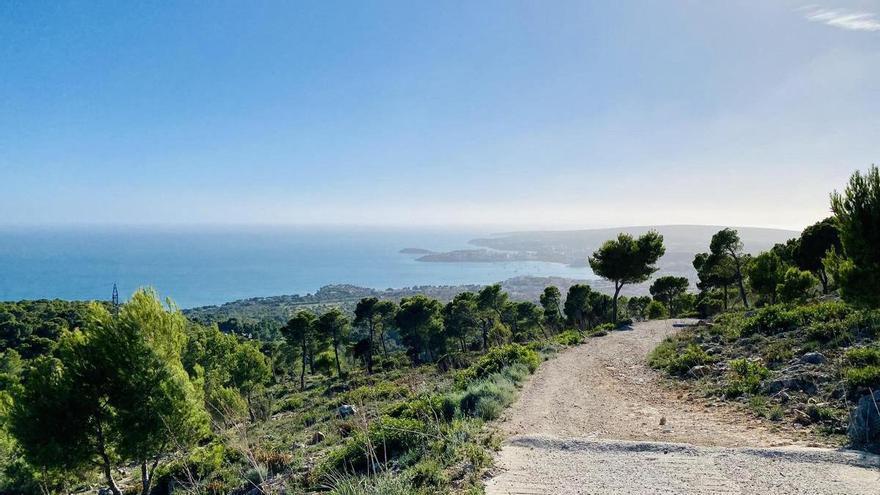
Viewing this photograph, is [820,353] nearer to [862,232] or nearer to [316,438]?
[862,232]

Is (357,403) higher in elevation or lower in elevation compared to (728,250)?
lower

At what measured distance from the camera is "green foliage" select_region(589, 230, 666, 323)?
92.8 ft

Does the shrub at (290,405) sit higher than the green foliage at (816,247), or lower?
lower

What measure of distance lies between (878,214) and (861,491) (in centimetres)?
565

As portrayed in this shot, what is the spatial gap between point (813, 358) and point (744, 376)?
159cm

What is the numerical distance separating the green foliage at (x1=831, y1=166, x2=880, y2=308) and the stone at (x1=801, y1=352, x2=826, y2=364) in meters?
1.97

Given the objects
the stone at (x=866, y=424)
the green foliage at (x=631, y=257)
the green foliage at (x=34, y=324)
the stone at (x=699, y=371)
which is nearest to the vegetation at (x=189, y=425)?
the stone at (x=699, y=371)

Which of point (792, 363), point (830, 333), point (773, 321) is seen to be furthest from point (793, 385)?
point (773, 321)

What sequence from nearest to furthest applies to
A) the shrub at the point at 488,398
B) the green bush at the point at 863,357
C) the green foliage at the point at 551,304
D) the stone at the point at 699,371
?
the green bush at the point at 863,357
the shrub at the point at 488,398
the stone at the point at 699,371
the green foliage at the point at 551,304

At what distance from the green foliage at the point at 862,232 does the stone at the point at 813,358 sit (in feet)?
6.45

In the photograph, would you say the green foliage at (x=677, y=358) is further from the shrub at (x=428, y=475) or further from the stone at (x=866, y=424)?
the shrub at (x=428, y=475)

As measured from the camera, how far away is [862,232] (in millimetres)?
8281

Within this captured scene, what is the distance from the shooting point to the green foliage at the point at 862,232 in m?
8.06

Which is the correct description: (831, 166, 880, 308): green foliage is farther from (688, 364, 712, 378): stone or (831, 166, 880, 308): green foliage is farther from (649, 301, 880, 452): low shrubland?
(688, 364, 712, 378): stone
